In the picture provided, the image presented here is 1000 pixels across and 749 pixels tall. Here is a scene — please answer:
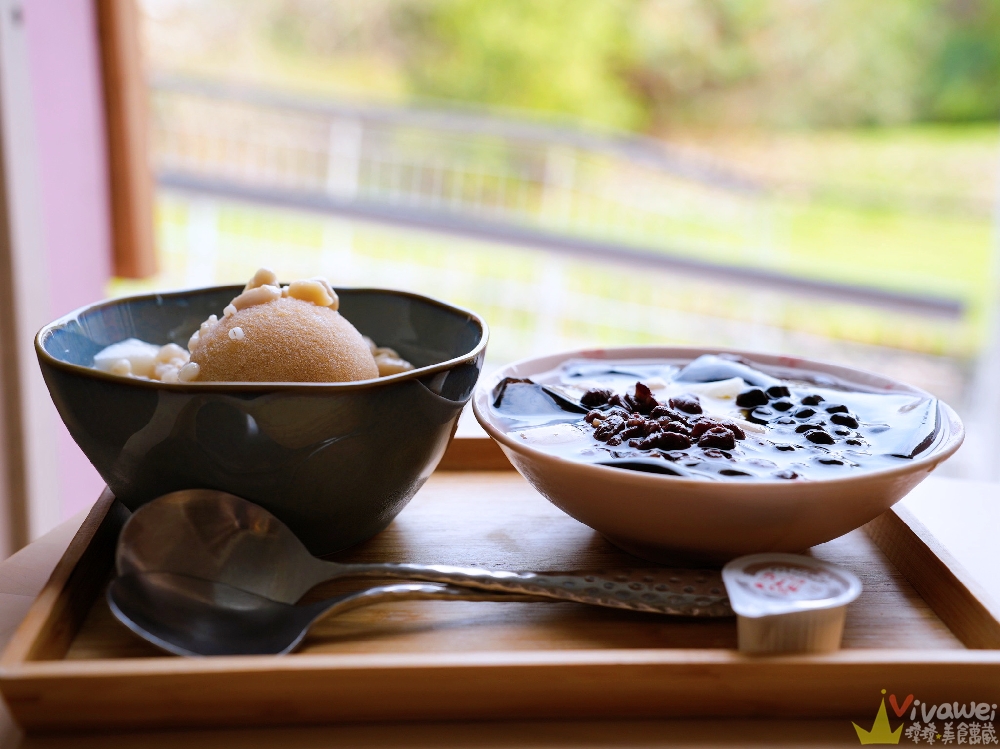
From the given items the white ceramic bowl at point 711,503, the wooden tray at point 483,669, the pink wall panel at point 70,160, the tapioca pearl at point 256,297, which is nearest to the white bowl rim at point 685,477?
the white ceramic bowl at point 711,503

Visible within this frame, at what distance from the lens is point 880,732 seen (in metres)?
0.61

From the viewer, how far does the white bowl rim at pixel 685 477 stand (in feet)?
2.20

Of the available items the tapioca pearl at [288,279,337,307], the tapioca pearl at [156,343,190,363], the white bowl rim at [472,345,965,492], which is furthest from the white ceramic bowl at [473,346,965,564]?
the tapioca pearl at [156,343,190,363]

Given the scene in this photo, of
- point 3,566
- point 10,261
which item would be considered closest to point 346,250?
point 10,261

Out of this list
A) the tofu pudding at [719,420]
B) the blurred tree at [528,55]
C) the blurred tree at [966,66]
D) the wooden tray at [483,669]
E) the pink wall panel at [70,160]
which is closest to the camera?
the wooden tray at [483,669]

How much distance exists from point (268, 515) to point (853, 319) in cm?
600

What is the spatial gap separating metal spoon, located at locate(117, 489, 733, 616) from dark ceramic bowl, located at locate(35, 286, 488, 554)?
3cm

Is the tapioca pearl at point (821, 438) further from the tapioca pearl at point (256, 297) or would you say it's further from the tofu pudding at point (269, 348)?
the tapioca pearl at point (256, 297)

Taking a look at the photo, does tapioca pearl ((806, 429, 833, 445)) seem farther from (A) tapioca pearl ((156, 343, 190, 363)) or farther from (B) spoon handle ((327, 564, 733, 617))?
(A) tapioca pearl ((156, 343, 190, 363))

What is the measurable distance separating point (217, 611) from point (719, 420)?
1.58ft

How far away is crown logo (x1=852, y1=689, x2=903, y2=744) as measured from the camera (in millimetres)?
607

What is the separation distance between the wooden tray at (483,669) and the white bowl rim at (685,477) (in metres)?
0.12

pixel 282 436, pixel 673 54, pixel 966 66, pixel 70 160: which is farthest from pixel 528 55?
pixel 282 436

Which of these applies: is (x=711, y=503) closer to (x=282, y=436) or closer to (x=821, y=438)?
(x=821, y=438)
